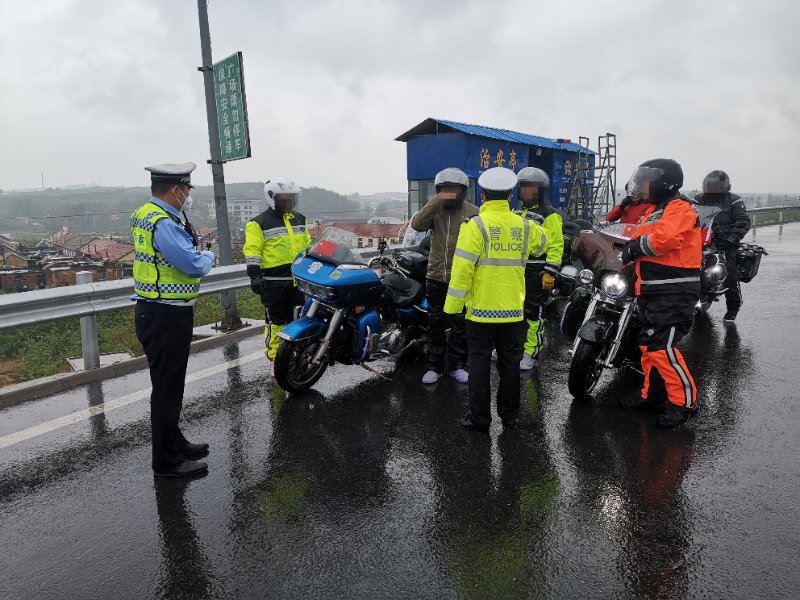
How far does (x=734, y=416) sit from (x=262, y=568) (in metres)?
3.62

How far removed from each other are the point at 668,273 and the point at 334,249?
2.58 meters

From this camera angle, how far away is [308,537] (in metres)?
2.87

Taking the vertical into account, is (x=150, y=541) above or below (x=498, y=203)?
below

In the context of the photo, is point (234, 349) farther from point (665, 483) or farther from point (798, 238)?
point (798, 238)

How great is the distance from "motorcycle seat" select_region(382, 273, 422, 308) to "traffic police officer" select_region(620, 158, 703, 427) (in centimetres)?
196

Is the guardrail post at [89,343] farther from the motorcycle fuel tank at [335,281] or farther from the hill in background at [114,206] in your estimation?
the motorcycle fuel tank at [335,281]

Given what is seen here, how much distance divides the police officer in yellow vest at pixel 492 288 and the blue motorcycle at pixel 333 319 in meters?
1.06

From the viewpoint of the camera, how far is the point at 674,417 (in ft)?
13.8

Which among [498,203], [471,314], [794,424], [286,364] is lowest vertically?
[794,424]

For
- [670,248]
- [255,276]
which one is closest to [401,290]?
[255,276]

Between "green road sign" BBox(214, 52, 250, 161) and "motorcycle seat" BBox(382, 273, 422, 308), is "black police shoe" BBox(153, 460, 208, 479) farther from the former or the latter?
"green road sign" BBox(214, 52, 250, 161)

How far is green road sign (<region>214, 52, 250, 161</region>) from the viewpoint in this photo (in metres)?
7.45

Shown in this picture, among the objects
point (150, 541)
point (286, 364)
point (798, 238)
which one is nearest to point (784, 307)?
point (286, 364)

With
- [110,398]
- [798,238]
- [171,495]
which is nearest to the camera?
[171,495]
